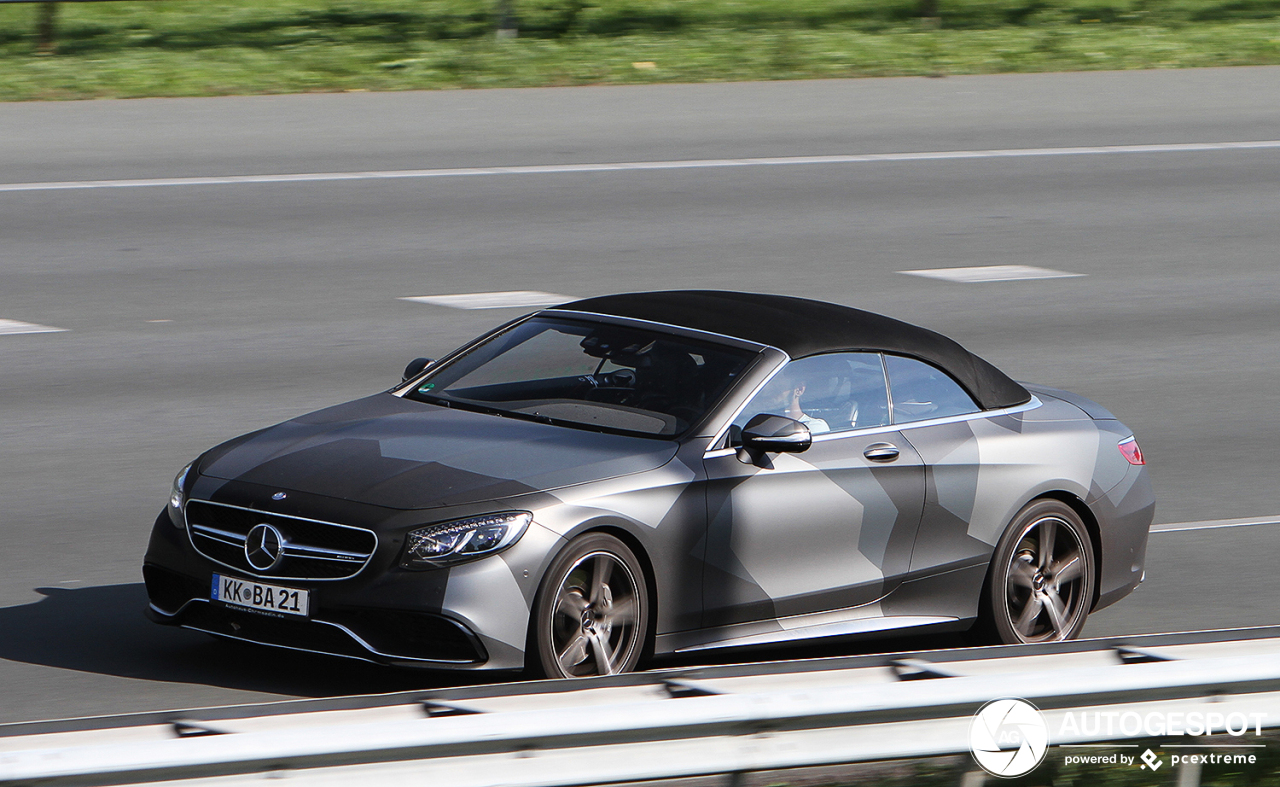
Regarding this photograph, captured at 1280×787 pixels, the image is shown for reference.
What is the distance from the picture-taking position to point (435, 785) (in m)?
4.54

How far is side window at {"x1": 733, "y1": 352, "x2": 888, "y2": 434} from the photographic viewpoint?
24.8ft

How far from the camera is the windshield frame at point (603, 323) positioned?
7277 mm

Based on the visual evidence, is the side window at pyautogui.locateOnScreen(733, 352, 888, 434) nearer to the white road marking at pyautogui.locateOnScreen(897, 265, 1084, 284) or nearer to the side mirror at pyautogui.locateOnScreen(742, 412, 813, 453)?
the side mirror at pyautogui.locateOnScreen(742, 412, 813, 453)

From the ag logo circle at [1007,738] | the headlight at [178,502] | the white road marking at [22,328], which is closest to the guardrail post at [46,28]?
the white road marking at [22,328]

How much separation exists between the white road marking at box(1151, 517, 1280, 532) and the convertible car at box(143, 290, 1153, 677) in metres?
1.44

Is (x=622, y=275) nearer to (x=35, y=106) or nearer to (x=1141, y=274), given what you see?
(x=1141, y=274)

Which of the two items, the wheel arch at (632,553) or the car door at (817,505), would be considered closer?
the wheel arch at (632,553)

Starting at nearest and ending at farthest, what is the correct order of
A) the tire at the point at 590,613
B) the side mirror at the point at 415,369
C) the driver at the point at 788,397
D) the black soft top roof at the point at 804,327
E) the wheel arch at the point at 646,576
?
the tire at the point at 590,613
the wheel arch at the point at 646,576
the driver at the point at 788,397
the black soft top roof at the point at 804,327
the side mirror at the point at 415,369

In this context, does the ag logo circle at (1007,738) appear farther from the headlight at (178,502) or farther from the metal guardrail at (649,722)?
the headlight at (178,502)

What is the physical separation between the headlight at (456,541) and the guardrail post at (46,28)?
1613 centimetres

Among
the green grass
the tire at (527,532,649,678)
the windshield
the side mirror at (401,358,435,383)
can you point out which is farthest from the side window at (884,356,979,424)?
the green grass

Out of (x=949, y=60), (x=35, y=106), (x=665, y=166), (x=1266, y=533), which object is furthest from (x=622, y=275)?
(x=949, y=60)

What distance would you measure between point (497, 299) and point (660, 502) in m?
7.41

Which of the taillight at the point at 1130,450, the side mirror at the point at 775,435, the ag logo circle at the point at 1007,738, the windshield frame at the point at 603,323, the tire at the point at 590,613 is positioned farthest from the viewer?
the taillight at the point at 1130,450
